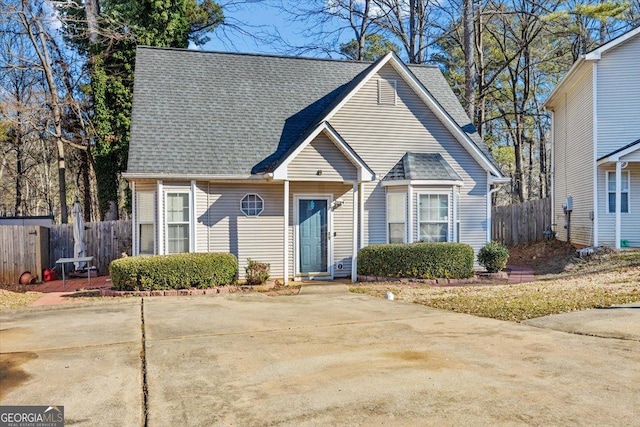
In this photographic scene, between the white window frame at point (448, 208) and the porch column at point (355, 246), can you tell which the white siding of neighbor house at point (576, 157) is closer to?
the white window frame at point (448, 208)

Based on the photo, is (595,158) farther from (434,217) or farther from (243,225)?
(243,225)

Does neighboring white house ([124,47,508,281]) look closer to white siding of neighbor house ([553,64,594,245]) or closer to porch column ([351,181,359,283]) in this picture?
porch column ([351,181,359,283])

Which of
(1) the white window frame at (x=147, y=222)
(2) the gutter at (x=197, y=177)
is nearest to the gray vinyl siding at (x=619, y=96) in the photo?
(2) the gutter at (x=197, y=177)

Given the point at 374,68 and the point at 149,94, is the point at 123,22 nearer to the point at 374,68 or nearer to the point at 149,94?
the point at 149,94

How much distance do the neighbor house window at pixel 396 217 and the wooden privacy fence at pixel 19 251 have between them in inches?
400

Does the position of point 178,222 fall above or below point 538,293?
above

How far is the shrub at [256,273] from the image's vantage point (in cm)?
1131

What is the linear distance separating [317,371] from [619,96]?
15.5 meters

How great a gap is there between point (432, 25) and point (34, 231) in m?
19.3

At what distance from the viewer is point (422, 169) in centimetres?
1294

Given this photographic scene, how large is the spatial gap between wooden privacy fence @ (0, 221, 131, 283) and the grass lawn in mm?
8901

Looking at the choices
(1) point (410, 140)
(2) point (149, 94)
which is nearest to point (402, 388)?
(1) point (410, 140)

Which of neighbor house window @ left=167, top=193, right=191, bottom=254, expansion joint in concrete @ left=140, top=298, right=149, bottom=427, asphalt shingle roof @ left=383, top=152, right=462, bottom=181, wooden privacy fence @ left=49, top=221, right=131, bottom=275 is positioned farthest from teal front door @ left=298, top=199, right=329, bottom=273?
wooden privacy fence @ left=49, top=221, right=131, bottom=275

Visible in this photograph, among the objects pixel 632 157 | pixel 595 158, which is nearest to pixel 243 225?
pixel 595 158
